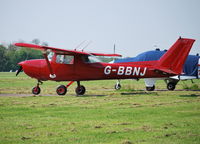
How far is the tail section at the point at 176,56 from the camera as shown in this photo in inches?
835

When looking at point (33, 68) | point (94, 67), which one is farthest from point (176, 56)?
point (33, 68)

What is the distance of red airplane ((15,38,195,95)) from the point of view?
2084 centimetres

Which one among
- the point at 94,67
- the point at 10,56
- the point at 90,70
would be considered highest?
the point at 94,67

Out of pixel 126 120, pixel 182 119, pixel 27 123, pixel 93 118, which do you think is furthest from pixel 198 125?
pixel 27 123

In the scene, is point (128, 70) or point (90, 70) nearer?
point (128, 70)

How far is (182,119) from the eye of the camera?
11.3m

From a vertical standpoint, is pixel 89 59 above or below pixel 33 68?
above

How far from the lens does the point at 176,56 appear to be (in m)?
21.3

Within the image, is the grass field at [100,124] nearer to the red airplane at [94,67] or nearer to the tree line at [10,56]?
the red airplane at [94,67]

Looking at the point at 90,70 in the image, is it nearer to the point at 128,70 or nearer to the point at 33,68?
the point at 128,70

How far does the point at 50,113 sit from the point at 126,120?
278 cm

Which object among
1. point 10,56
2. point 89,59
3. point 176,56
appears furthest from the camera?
point 10,56

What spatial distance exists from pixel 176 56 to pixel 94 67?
441cm

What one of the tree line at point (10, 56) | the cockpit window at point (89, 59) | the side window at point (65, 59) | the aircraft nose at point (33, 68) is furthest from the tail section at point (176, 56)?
the tree line at point (10, 56)
